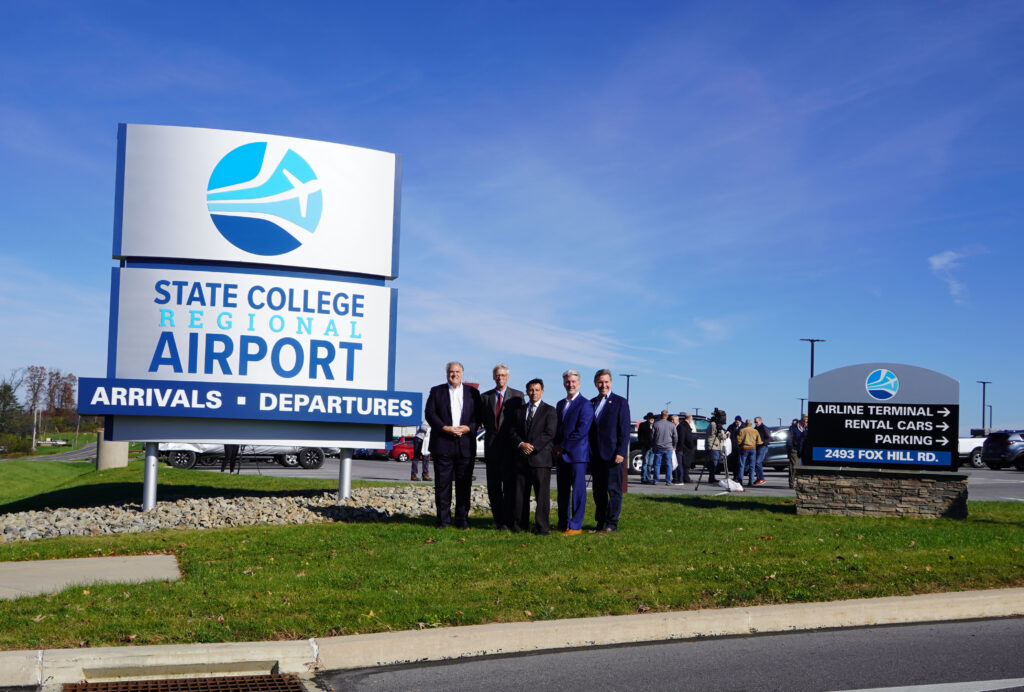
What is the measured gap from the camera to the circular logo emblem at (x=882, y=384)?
12.6 metres

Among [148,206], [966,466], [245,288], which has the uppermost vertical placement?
[148,206]

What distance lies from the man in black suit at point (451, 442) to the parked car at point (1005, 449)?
99.6 ft

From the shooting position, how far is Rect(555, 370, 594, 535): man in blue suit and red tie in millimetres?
10109

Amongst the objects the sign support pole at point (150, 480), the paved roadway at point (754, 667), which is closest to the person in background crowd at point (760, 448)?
the sign support pole at point (150, 480)

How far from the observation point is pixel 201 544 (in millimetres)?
9445

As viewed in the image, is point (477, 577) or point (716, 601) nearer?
point (716, 601)

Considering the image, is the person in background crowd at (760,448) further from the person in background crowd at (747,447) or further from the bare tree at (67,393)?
the bare tree at (67,393)

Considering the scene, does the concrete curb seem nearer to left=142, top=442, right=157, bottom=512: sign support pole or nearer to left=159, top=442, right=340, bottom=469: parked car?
left=142, top=442, right=157, bottom=512: sign support pole

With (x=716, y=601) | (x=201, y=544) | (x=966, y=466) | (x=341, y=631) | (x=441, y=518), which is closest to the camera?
(x=341, y=631)

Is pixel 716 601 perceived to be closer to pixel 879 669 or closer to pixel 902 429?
pixel 879 669

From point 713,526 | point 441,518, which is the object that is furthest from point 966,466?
point 441,518

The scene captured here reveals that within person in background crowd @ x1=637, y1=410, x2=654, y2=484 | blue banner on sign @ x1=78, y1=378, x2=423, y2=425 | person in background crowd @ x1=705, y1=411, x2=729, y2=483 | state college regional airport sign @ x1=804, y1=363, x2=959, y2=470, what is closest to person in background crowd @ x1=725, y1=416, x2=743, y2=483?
Result: person in background crowd @ x1=705, y1=411, x2=729, y2=483

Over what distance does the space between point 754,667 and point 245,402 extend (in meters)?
8.79

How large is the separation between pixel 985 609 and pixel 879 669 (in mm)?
2084
